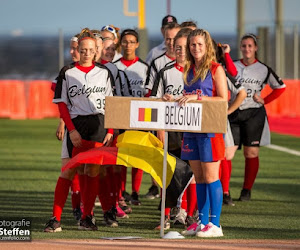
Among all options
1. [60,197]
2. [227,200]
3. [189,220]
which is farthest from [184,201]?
[227,200]

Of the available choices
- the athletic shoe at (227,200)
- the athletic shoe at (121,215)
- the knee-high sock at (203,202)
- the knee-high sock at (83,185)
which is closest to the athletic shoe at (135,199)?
the athletic shoe at (227,200)

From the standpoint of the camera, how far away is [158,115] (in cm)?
976

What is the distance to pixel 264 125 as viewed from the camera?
45.3 ft

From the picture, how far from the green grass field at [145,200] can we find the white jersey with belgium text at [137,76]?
1.45 meters

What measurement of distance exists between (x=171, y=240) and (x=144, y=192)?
4.62 meters

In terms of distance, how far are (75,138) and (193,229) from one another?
5.03 feet

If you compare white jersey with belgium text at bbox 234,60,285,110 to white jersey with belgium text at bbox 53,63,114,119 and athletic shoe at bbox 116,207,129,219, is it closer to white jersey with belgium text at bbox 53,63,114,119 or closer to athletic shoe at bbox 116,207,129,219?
athletic shoe at bbox 116,207,129,219

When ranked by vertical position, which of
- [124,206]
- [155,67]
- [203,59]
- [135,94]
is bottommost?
[124,206]

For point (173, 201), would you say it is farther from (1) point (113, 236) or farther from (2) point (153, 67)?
A: (2) point (153, 67)

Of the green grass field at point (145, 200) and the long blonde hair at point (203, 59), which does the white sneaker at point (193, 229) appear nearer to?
the green grass field at point (145, 200)

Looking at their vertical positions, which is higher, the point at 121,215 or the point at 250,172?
the point at 250,172

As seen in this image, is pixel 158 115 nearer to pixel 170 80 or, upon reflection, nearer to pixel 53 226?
pixel 170 80

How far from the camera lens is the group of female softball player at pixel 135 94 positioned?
9.97 metres

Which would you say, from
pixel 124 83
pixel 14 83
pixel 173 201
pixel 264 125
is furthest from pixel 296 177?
pixel 14 83
